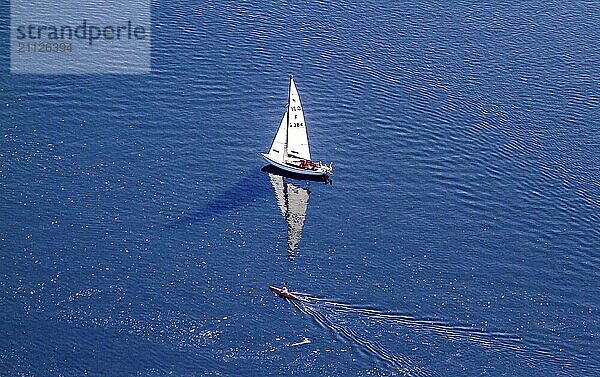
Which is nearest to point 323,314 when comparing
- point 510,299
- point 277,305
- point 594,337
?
point 277,305

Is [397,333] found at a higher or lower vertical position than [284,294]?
lower

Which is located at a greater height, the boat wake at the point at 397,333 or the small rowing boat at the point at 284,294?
the small rowing boat at the point at 284,294

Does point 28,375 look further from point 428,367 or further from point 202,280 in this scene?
point 428,367

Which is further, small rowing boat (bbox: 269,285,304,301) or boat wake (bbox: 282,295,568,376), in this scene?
small rowing boat (bbox: 269,285,304,301)

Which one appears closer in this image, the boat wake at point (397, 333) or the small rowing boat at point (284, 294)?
the boat wake at point (397, 333)

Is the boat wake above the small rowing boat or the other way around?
the other way around

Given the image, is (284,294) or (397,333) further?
(284,294)

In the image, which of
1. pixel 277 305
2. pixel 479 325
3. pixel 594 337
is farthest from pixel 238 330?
pixel 594 337

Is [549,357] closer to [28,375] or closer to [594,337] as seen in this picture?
[594,337]

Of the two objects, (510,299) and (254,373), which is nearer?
(254,373)
